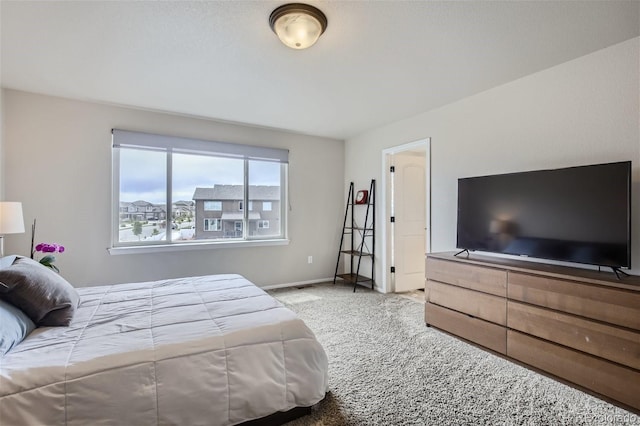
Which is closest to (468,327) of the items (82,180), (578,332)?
(578,332)

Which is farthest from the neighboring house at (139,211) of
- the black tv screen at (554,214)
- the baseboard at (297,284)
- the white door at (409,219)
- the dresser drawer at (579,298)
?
the dresser drawer at (579,298)

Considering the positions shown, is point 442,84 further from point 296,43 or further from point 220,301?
point 220,301

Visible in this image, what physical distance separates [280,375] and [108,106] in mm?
3549

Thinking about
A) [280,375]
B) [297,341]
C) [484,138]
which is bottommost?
[280,375]

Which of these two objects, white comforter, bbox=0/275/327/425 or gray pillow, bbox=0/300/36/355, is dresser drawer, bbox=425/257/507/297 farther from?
gray pillow, bbox=0/300/36/355

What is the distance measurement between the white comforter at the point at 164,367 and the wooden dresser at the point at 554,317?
1552mm

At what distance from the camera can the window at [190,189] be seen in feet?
11.9

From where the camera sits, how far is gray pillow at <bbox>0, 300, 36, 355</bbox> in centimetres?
134

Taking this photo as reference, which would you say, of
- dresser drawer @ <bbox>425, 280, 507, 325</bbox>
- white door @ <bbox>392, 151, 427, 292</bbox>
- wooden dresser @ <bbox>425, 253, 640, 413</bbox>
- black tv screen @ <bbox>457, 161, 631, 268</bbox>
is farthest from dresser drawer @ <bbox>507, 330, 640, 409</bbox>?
white door @ <bbox>392, 151, 427, 292</bbox>

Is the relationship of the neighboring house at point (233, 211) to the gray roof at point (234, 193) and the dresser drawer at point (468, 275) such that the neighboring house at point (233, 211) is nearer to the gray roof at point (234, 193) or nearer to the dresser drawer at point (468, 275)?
the gray roof at point (234, 193)

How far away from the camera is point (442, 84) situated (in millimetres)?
2879

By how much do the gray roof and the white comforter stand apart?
2.27 meters

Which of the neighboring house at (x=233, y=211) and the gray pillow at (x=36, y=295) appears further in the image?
the neighboring house at (x=233, y=211)

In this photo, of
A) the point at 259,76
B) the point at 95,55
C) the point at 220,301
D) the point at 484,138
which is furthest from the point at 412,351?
the point at 95,55
